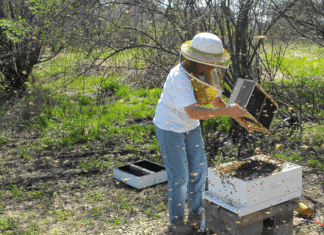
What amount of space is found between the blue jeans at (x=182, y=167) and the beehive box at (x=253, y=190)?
0.21 m

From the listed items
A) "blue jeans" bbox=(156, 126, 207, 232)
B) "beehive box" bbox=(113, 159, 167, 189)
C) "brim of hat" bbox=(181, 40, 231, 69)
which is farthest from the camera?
"beehive box" bbox=(113, 159, 167, 189)

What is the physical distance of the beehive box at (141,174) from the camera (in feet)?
11.3

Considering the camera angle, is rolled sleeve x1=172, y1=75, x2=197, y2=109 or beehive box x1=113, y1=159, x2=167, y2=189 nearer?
rolled sleeve x1=172, y1=75, x2=197, y2=109

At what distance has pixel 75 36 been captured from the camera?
3.97 meters

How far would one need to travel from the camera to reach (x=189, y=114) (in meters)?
2.15

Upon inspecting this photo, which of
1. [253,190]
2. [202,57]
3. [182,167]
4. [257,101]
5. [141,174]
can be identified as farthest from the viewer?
[141,174]

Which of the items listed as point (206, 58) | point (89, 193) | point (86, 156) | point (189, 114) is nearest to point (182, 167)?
point (189, 114)

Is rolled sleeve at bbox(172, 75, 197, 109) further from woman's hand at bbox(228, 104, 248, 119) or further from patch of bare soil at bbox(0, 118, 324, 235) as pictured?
patch of bare soil at bbox(0, 118, 324, 235)

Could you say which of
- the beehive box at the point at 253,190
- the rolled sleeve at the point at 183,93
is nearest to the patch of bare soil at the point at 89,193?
the beehive box at the point at 253,190

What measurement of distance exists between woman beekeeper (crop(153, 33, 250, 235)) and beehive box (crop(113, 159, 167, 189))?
822mm

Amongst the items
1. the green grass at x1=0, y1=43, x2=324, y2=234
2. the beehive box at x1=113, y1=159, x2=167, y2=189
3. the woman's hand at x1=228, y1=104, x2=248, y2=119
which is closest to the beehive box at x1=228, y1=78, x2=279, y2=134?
the woman's hand at x1=228, y1=104, x2=248, y2=119

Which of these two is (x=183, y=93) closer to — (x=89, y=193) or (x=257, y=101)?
(x=257, y=101)

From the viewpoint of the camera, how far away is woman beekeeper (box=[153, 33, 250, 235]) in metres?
2.15

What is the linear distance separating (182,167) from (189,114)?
1.38 feet
